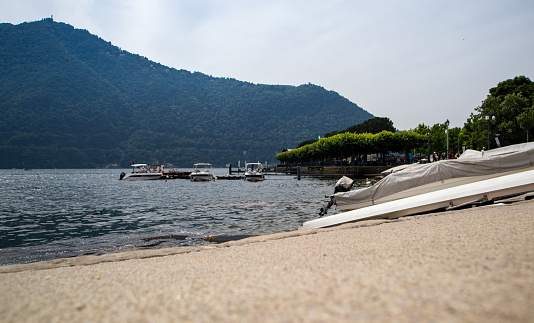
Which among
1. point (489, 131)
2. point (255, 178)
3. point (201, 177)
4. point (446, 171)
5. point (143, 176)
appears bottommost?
point (255, 178)

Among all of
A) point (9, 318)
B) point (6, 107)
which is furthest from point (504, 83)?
point (6, 107)

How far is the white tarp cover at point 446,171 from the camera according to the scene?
1211 centimetres

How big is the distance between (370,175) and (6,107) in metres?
198

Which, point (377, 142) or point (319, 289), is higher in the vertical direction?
point (377, 142)

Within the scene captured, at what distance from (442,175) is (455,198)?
213cm

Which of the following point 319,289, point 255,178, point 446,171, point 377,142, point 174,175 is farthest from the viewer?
point 174,175

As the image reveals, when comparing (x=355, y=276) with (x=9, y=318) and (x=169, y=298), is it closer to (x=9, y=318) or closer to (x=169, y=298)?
(x=169, y=298)

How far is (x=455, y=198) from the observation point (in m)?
11.2

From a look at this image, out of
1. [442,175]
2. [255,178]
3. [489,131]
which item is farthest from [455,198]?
[255,178]

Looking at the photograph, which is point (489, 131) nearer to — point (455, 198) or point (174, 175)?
point (455, 198)

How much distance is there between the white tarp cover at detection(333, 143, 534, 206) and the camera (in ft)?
39.7

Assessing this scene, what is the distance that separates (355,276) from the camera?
123 inches

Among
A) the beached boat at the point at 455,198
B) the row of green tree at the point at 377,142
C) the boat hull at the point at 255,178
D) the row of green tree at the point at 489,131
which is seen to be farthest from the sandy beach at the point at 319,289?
the row of green tree at the point at 377,142

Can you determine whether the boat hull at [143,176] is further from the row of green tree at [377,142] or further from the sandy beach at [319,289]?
the sandy beach at [319,289]
